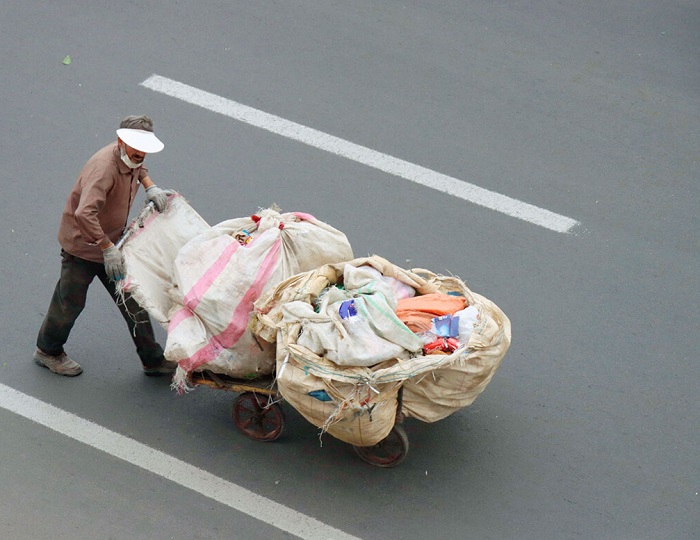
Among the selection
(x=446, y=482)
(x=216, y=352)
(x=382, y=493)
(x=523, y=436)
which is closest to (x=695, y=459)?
(x=523, y=436)

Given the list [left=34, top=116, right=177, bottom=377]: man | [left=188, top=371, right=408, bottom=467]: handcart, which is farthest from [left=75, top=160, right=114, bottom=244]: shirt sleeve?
[left=188, top=371, right=408, bottom=467]: handcart

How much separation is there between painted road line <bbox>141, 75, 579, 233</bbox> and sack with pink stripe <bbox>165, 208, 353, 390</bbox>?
6.80 feet

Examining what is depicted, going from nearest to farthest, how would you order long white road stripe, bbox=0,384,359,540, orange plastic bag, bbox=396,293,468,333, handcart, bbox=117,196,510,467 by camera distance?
handcart, bbox=117,196,510,467 → orange plastic bag, bbox=396,293,468,333 → long white road stripe, bbox=0,384,359,540

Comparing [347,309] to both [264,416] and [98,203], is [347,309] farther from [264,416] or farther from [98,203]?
[98,203]

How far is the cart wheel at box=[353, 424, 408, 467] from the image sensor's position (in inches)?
206

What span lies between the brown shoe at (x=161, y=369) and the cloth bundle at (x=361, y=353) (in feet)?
3.55

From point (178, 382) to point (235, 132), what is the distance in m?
2.91

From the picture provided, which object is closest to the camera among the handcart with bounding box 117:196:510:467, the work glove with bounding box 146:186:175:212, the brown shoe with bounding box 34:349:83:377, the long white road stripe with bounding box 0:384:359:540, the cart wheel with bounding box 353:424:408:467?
the handcart with bounding box 117:196:510:467

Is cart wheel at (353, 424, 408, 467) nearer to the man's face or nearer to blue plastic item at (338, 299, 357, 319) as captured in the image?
blue plastic item at (338, 299, 357, 319)

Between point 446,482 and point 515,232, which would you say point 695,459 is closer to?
point 446,482

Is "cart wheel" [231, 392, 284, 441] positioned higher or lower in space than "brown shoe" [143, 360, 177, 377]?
higher

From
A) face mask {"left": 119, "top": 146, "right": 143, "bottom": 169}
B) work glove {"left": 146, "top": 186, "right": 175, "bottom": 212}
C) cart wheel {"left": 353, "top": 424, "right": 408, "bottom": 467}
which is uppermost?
face mask {"left": 119, "top": 146, "right": 143, "bottom": 169}

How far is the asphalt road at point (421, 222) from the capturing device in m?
5.25

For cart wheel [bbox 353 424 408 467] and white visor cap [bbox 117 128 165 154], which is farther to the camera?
cart wheel [bbox 353 424 408 467]
